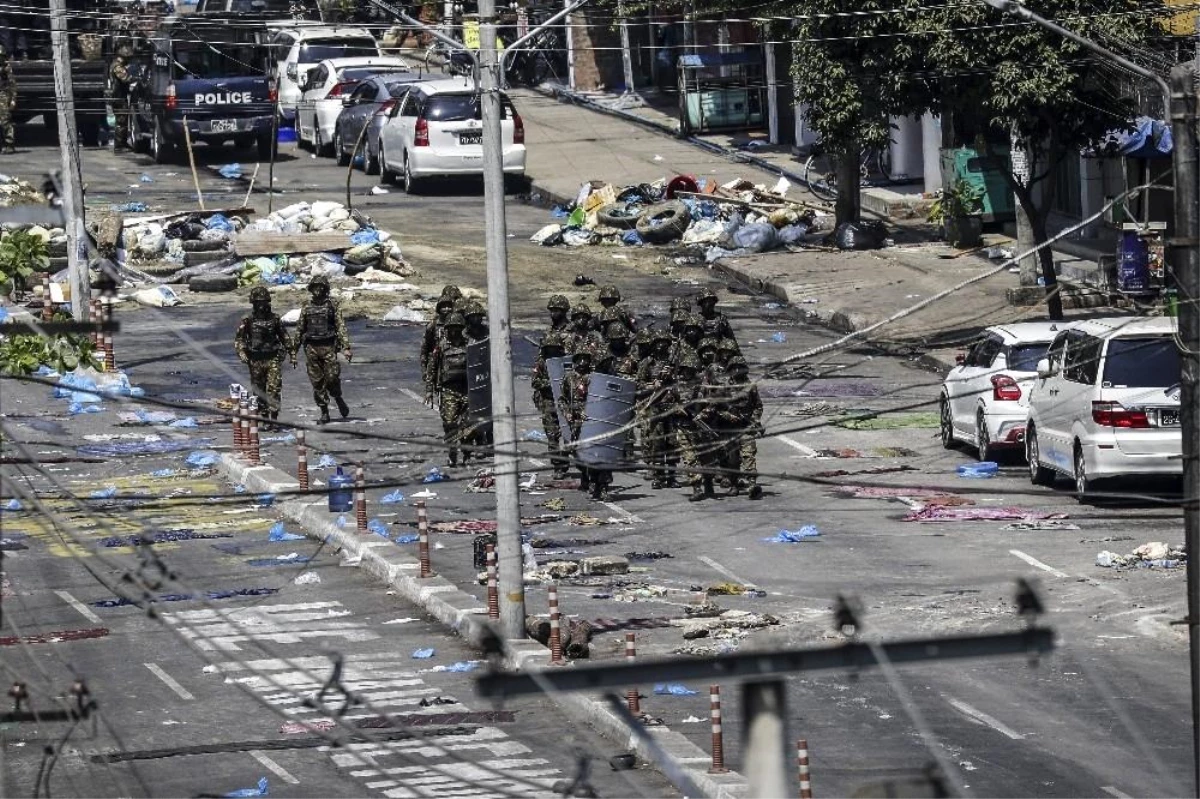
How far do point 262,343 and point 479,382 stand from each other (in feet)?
11.3

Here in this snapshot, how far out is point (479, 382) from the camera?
23500 millimetres

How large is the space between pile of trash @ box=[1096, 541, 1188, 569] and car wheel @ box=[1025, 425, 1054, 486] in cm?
328

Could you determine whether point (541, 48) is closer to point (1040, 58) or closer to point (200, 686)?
point (1040, 58)

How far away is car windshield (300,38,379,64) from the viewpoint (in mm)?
49375

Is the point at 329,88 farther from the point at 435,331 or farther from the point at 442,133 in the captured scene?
the point at 435,331

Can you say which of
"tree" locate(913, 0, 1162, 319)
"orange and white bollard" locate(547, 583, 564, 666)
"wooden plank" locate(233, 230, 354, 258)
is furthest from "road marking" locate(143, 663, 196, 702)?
"wooden plank" locate(233, 230, 354, 258)

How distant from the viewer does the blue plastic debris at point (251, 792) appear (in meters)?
14.1

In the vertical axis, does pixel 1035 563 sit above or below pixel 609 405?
below

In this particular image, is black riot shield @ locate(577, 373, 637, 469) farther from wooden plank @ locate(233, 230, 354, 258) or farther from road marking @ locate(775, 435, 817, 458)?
wooden plank @ locate(233, 230, 354, 258)

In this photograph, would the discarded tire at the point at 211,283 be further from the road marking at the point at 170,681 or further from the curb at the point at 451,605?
the road marking at the point at 170,681

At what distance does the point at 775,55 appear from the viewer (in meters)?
46.8

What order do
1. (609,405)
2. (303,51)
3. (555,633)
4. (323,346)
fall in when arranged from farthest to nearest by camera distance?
(303,51), (323,346), (609,405), (555,633)

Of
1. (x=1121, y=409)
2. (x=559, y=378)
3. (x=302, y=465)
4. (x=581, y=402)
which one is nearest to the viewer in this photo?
(x=1121, y=409)

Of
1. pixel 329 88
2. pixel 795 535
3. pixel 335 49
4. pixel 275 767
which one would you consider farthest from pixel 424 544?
pixel 335 49
